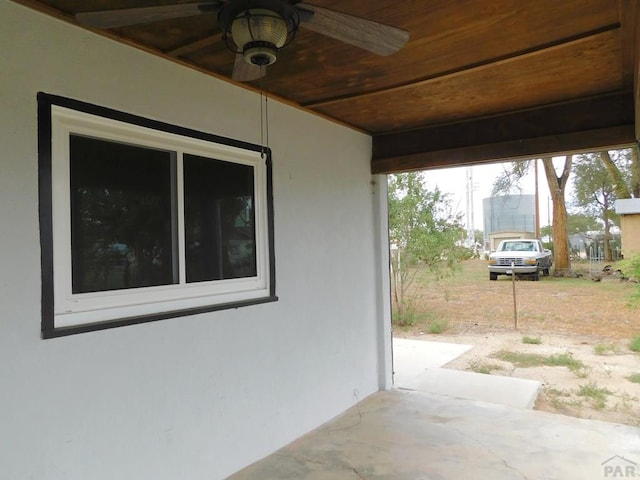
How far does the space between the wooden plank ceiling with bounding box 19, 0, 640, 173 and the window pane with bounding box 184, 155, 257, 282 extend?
59 cm

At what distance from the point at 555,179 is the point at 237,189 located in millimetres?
13801

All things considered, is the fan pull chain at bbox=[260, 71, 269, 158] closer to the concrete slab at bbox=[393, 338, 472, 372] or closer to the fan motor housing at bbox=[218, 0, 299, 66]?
the fan motor housing at bbox=[218, 0, 299, 66]

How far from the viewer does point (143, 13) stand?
4.93 feet

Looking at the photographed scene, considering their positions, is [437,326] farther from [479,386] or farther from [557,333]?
[479,386]

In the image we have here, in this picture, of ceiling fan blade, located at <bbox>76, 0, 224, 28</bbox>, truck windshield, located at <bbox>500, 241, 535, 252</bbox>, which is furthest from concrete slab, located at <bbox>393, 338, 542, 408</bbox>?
truck windshield, located at <bbox>500, 241, 535, 252</bbox>

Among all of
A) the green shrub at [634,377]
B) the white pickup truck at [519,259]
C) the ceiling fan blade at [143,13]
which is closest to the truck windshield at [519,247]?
the white pickup truck at [519,259]

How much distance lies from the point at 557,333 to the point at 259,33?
722cm

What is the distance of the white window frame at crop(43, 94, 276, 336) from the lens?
1924 millimetres

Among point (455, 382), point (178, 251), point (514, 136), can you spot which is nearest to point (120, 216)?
point (178, 251)

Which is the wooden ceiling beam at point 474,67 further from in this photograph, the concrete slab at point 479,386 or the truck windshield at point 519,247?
the truck windshield at point 519,247

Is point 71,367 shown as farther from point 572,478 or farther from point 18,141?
point 572,478

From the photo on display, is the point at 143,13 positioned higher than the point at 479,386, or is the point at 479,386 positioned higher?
the point at 143,13

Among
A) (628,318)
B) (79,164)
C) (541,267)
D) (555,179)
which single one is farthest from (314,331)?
(555,179)

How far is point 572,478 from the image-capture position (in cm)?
251
